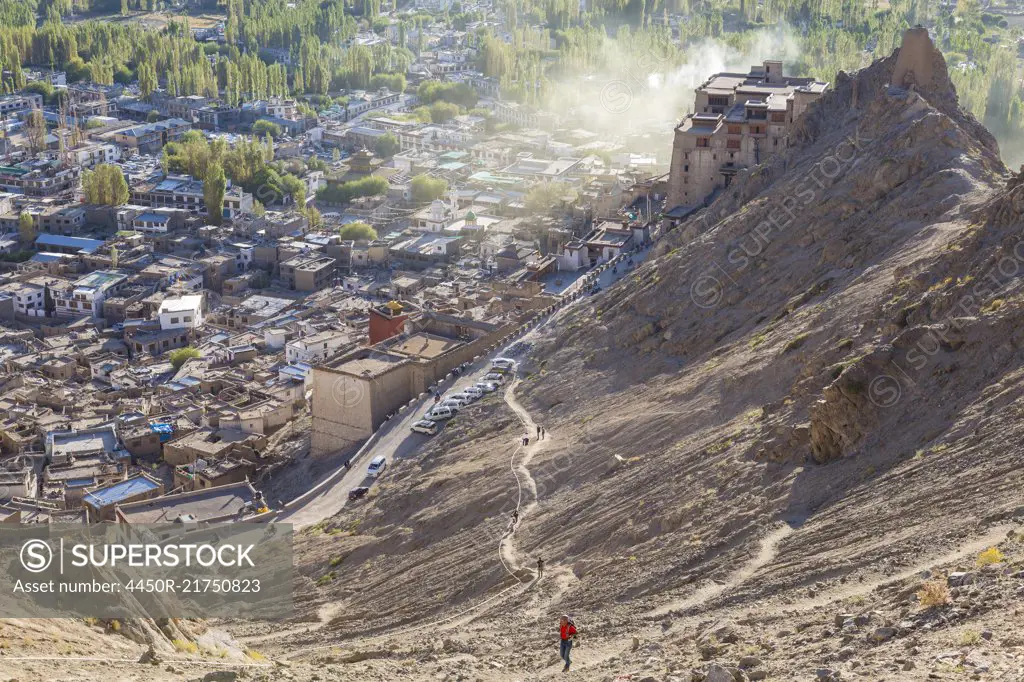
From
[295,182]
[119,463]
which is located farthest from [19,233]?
[119,463]

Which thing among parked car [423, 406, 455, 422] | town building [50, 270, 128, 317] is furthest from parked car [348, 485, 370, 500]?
town building [50, 270, 128, 317]

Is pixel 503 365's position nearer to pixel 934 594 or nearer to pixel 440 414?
pixel 440 414

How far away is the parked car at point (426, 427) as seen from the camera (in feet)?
80.8

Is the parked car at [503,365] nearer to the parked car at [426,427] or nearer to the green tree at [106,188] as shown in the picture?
the parked car at [426,427]

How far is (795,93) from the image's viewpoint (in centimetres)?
3059

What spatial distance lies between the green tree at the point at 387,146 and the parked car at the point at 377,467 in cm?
4230

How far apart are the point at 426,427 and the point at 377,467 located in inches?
53.8

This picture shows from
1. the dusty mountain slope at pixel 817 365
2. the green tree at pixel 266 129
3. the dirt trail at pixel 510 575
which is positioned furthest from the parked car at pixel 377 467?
the green tree at pixel 266 129

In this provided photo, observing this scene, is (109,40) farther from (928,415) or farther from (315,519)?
(928,415)

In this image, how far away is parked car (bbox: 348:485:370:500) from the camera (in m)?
23.0

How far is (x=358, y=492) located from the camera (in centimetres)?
2314

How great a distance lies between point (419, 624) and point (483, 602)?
0.88 metres

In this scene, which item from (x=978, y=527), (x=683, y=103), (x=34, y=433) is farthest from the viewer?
(x=683, y=103)

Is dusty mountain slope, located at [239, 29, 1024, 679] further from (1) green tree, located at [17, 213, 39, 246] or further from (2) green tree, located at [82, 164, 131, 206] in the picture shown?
(2) green tree, located at [82, 164, 131, 206]
